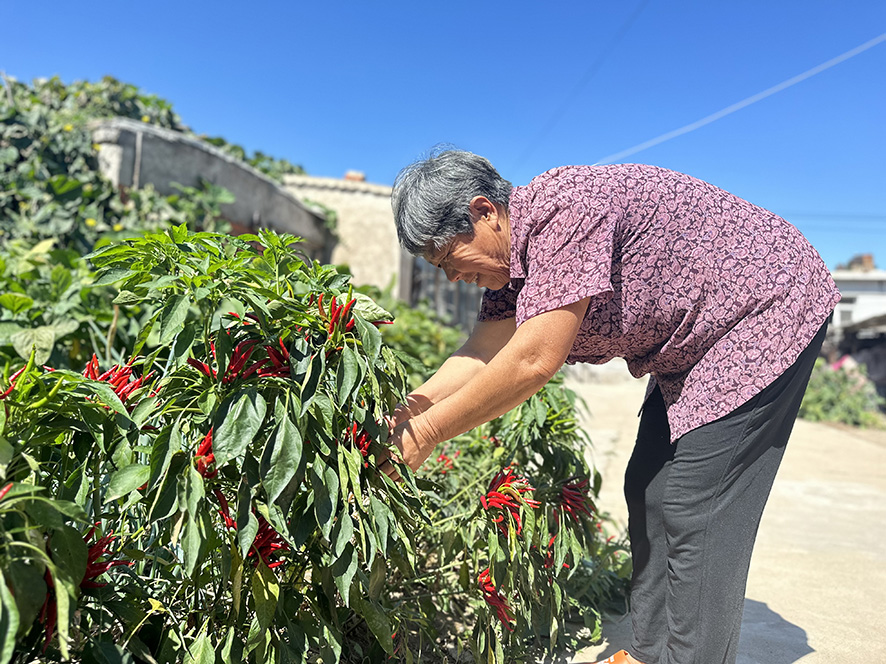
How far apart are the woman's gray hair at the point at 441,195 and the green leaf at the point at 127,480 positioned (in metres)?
0.82

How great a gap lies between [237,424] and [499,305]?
0.98 meters

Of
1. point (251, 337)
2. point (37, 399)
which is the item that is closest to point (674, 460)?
point (251, 337)

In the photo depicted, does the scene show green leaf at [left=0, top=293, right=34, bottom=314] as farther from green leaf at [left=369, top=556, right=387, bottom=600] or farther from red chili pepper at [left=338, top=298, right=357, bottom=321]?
green leaf at [left=369, top=556, right=387, bottom=600]

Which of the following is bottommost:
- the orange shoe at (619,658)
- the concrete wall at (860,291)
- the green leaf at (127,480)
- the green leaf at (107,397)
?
the orange shoe at (619,658)

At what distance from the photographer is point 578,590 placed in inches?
92.3

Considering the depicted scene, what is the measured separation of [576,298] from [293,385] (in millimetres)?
614

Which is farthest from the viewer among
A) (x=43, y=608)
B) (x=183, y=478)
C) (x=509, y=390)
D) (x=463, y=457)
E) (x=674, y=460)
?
(x=463, y=457)

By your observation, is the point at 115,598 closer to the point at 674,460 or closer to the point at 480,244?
the point at 480,244

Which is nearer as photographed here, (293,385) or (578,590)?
(293,385)

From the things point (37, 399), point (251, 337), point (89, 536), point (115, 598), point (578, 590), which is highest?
point (251, 337)

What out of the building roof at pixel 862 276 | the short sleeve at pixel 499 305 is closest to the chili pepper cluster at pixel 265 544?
the short sleeve at pixel 499 305

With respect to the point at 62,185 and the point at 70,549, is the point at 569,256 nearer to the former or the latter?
the point at 70,549

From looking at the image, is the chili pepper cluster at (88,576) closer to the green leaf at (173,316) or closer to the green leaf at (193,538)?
the green leaf at (193,538)

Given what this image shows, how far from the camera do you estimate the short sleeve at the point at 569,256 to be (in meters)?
1.52
